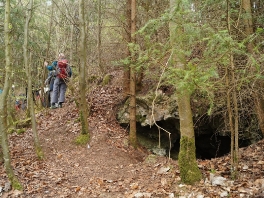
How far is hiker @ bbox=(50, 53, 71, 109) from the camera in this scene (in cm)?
982

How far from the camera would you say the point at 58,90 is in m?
10.7

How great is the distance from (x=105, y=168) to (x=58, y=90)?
5007mm

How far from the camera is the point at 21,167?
6656 millimetres

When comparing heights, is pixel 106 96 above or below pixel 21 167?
above

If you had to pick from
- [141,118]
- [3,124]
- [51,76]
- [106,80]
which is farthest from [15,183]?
[106,80]

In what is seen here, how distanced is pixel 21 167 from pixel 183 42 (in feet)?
17.0

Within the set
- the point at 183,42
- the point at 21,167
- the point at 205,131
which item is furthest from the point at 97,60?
the point at 183,42

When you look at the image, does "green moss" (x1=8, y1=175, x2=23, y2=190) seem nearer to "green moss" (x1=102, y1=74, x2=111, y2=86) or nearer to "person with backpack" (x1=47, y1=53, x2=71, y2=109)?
"person with backpack" (x1=47, y1=53, x2=71, y2=109)

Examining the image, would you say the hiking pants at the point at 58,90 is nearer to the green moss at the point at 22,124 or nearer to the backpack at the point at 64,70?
the backpack at the point at 64,70

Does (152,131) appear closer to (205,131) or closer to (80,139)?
(205,131)

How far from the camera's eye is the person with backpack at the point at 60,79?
9820 millimetres

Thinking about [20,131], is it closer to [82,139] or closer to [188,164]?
[82,139]

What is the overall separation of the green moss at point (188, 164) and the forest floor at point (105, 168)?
0.13m

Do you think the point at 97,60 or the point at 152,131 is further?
the point at 97,60
